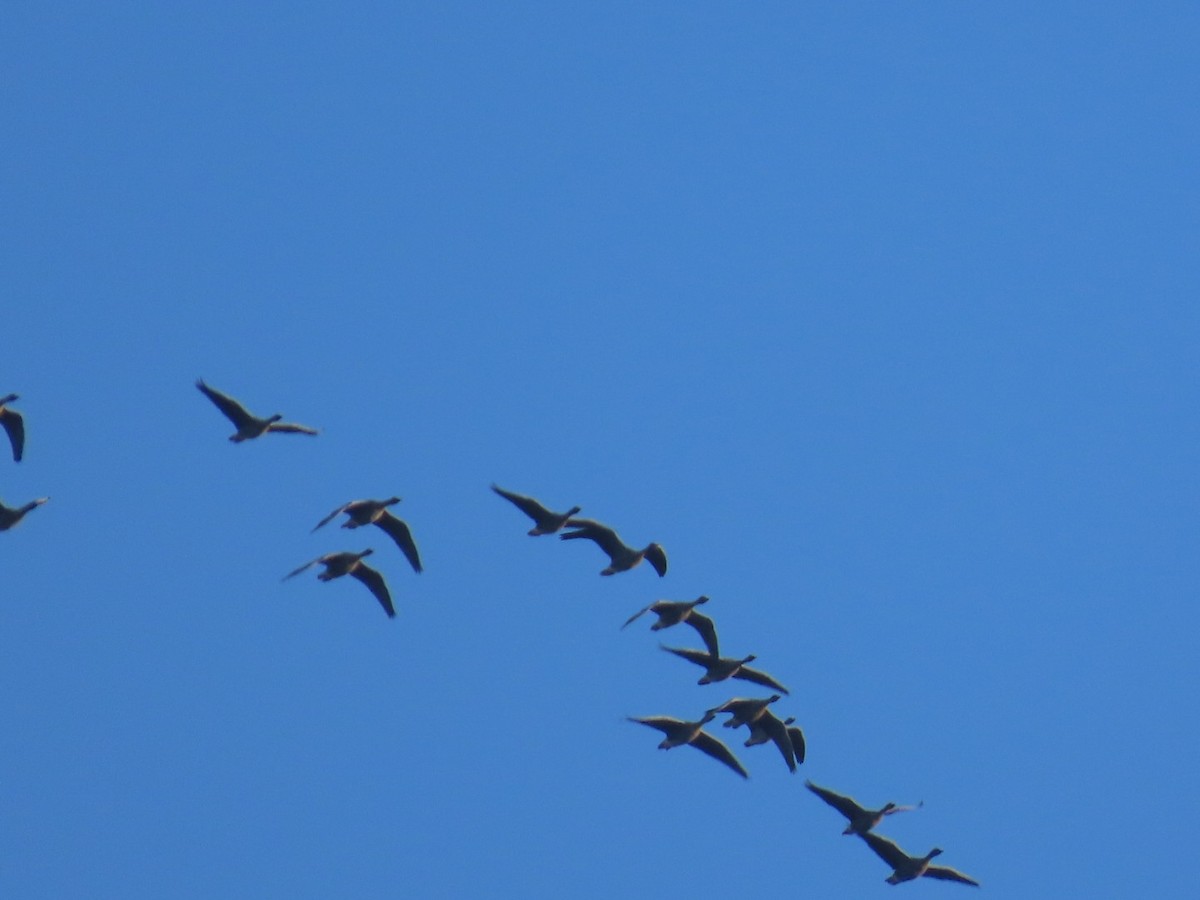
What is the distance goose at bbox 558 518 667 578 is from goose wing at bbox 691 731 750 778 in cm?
335

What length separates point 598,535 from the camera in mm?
42531

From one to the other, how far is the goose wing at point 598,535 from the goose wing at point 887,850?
6.60 meters

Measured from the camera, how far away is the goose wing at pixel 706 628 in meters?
43.6

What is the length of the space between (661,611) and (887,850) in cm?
581

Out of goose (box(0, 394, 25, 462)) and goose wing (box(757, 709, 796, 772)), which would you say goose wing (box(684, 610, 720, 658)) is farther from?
goose (box(0, 394, 25, 462))

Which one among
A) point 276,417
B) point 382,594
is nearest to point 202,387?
point 276,417

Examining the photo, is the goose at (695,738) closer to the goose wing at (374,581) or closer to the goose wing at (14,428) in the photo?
the goose wing at (374,581)

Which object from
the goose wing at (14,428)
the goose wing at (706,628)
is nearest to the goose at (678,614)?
the goose wing at (706,628)

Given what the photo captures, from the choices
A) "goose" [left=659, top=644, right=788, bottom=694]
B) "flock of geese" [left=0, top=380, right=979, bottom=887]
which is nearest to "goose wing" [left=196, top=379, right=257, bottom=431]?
"flock of geese" [left=0, top=380, right=979, bottom=887]

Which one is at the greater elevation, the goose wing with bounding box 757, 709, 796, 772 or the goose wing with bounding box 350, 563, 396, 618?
the goose wing with bounding box 757, 709, 796, 772

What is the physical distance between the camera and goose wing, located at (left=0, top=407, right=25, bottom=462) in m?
40.7

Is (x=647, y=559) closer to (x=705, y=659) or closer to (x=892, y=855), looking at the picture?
(x=705, y=659)

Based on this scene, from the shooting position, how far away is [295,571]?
39.6 metres

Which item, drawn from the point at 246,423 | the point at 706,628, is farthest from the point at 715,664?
the point at 246,423
